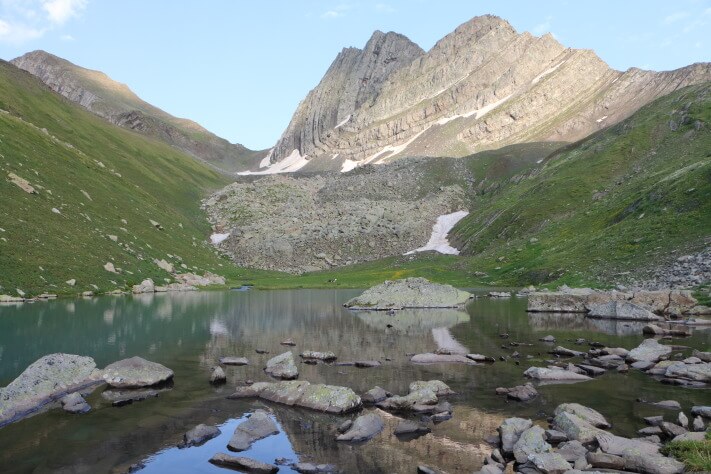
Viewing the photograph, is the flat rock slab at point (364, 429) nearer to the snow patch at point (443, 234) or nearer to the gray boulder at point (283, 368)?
the gray boulder at point (283, 368)

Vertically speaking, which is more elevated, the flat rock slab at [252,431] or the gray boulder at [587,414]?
the gray boulder at [587,414]

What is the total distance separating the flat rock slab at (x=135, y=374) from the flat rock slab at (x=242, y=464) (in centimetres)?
1102

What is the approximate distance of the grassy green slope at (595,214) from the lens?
221 ft

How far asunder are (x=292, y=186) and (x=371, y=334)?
502 ft

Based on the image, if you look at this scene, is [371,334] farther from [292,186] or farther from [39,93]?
[39,93]

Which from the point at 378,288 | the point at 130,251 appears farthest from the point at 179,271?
the point at 378,288

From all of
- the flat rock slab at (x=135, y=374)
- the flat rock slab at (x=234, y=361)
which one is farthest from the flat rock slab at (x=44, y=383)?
the flat rock slab at (x=234, y=361)

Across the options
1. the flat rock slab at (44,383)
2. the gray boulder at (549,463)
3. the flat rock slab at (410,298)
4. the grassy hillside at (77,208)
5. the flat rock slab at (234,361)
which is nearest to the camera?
the gray boulder at (549,463)

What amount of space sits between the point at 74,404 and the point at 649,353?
31048 mm

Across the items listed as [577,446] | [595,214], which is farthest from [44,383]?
[595,214]

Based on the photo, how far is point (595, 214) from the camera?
97.4 metres

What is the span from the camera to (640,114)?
14288cm

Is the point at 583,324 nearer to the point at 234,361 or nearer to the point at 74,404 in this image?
the point at 234,361

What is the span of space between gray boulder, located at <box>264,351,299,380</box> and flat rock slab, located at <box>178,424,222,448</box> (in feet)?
28.2
